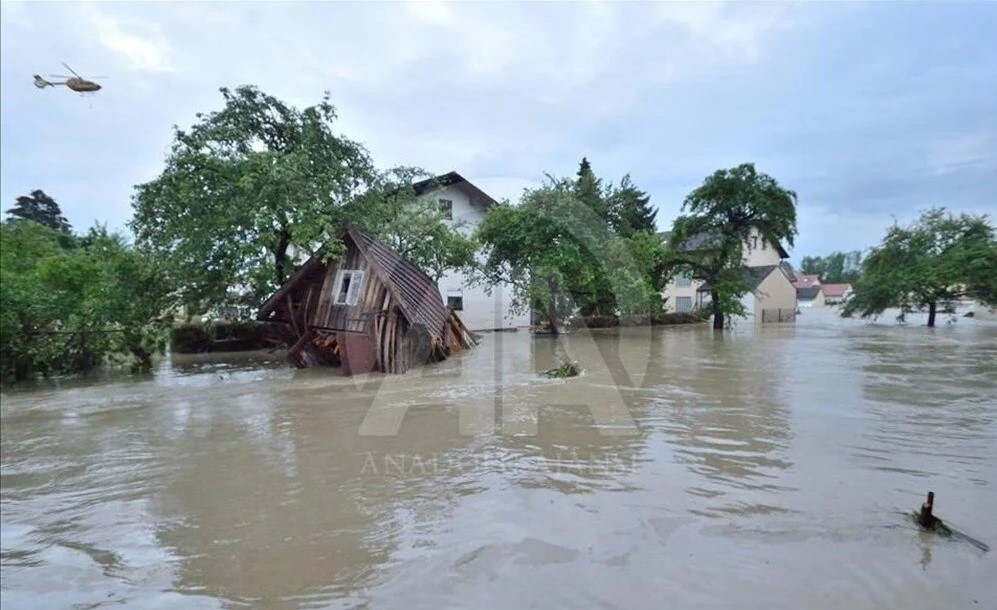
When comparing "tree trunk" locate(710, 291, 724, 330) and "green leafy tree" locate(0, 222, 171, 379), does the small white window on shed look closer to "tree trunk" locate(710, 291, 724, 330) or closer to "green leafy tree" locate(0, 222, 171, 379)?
"green leafy tree" locate(0, 222, 171, 379)

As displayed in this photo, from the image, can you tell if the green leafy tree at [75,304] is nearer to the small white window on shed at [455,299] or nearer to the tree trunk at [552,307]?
the small white window on shed at [455,299]

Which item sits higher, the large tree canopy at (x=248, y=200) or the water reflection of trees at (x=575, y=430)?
the large tree canopy at (x=248, y=200)

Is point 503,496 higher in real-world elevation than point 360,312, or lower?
lower

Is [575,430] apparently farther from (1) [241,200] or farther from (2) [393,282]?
(1) [241,200]

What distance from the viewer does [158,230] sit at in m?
15.1

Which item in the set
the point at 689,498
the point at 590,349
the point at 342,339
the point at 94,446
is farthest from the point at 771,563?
the point at 590,349

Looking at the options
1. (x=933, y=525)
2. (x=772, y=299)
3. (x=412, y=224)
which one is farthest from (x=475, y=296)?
A: (x=772, y=299)

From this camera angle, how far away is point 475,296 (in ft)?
89.5

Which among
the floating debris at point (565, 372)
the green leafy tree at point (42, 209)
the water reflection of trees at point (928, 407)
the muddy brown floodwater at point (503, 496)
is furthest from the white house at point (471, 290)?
the green leafy tree at point (42, 209)

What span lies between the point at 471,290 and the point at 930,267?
80.5 ft

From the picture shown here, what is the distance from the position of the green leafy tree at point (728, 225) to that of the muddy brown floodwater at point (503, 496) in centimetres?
1557

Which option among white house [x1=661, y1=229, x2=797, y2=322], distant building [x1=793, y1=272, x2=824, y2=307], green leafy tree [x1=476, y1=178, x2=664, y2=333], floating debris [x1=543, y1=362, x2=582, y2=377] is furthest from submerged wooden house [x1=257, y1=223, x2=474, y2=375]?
distant building [x1=793, y1=272, x2=824, y2=307]

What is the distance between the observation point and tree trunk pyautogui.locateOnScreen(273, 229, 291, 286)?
16342 mm

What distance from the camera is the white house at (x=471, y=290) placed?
86.4ft
